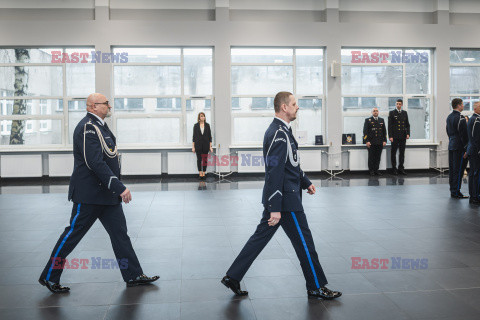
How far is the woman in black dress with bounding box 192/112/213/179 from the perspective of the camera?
1182 centimetres

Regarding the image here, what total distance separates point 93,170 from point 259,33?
31.6 ft

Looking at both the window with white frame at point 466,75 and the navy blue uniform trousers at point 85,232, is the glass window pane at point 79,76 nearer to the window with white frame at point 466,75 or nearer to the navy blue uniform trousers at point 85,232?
the navy blue uniform trousers at point 85,232

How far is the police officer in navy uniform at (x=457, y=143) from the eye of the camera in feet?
25.0

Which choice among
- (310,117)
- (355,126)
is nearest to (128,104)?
(310,117)

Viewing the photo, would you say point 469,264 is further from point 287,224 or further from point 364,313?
point 287,224

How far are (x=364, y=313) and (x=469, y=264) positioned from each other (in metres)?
1.67

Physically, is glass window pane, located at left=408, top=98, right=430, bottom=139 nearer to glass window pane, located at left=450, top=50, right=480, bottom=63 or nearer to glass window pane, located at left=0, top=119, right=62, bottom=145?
→ glass window pane, located at left=450, top=50, right=480, bottom=63

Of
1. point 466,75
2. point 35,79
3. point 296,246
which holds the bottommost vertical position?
point 296,246

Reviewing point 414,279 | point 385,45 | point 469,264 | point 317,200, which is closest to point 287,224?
point 414,279

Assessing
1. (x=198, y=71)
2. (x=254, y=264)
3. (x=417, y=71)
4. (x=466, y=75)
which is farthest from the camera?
(x=466, y=75)

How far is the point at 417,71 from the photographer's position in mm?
13359

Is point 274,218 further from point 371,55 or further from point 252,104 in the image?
point 371,55

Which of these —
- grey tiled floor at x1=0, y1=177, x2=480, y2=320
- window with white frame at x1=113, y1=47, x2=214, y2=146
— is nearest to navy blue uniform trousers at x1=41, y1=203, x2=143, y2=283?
grey tiled floor at x1=0, y1=177, x2=480, y2=320

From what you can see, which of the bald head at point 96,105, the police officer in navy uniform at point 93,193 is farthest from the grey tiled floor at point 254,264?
the bald head at point 96,105
